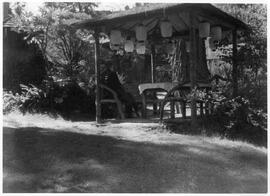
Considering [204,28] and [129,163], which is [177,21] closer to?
[204,28]

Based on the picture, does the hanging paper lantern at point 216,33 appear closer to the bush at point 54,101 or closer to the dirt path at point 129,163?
the dirt path at point 129,163

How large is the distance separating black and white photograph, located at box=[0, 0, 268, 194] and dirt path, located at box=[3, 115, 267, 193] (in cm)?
2

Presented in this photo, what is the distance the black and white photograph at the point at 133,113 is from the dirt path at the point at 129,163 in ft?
0.05

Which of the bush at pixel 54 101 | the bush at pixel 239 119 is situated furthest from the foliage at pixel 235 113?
the bush at pixel 54 101

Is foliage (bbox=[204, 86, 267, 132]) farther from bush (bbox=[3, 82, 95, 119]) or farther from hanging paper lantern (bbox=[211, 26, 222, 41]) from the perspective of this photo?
bush (bbox=[3, 82, 95, 119])

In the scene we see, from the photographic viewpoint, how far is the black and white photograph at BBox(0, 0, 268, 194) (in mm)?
5359

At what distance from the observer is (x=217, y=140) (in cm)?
764

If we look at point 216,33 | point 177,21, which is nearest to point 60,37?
point 177,21

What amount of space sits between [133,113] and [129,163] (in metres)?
5.65

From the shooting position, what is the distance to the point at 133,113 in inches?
453

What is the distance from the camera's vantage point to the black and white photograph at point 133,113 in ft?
17.6

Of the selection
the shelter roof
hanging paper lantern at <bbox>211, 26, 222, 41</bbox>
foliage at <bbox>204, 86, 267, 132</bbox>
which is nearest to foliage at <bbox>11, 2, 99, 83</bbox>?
the shelter roof

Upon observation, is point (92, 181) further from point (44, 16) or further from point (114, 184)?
point (44, 16)

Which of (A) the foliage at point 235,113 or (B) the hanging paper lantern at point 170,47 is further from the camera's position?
(B) the hanging paper lantern at point 170,47
